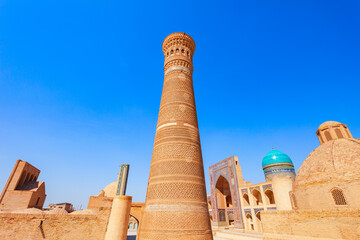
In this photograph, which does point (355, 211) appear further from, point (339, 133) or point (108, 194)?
point (108, 194)

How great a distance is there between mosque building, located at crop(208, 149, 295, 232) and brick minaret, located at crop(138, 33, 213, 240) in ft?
42.9

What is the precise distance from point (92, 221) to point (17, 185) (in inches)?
442

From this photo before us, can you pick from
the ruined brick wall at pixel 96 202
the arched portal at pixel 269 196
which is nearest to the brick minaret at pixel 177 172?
the ruined brick wall at pixel 96 202

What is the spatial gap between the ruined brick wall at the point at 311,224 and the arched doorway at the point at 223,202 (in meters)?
12.5

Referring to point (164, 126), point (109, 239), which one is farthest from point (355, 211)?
point (109, 239)

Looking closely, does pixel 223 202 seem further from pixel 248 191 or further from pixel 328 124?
pixel 328 124

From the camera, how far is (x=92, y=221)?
38.1 feet

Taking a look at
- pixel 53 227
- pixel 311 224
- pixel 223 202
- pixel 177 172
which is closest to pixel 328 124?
pixel 311 224

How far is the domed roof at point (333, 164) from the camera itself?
9.21m

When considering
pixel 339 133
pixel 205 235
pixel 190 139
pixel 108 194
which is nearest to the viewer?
pixel 205 235

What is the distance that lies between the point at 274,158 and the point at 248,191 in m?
5.45

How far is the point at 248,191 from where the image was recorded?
64.6ft

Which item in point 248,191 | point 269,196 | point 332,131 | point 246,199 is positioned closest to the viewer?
point 332,131

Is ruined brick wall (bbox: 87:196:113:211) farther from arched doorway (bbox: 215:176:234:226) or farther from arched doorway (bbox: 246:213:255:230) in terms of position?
arched doorway (bbox: 246:213:255:230)
